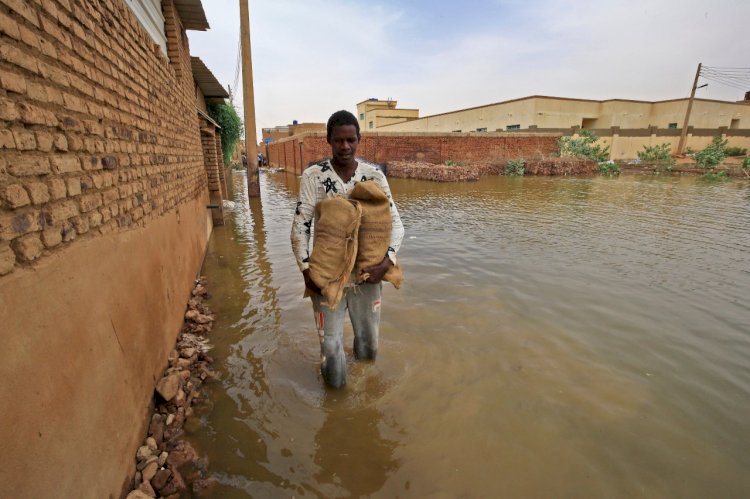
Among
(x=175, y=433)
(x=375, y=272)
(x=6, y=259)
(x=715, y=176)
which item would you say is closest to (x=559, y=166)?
(x=715, y=176)

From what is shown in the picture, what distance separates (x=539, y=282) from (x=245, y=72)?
416 inches

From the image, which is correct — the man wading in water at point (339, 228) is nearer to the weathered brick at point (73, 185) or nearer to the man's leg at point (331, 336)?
the man's leg at point (331, 336)

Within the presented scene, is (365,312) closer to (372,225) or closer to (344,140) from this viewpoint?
(372,225)

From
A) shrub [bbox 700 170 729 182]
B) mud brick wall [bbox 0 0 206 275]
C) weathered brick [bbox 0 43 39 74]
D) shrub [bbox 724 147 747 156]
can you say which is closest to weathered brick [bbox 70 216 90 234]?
mud brick wall [bbox 0 0 206 275]

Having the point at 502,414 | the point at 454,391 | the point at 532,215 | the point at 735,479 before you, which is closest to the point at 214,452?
the point at 454,391

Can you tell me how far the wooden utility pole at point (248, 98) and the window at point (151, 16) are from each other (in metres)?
6.69

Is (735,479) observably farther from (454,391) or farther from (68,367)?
(68,367)

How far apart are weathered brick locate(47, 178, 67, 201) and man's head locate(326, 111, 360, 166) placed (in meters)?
1.23

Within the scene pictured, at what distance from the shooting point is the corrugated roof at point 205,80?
7.49 m

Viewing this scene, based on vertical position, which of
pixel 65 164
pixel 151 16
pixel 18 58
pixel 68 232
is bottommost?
pixel 68 232

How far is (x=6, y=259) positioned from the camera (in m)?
1.12

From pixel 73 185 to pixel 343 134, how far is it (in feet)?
4.27

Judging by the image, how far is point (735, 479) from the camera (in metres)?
1.94

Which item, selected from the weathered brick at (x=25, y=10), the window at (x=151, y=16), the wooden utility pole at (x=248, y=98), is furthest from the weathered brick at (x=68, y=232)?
the wooden utility pole at (x=248, y=98)
